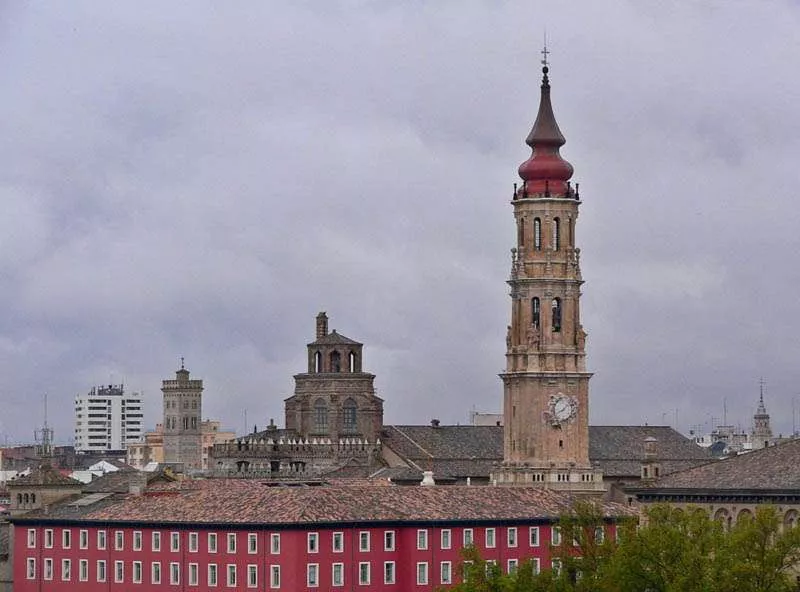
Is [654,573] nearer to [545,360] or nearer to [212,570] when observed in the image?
[212,570]

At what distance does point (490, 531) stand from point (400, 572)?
23.9 ft

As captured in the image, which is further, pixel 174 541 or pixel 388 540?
pixel 174 541

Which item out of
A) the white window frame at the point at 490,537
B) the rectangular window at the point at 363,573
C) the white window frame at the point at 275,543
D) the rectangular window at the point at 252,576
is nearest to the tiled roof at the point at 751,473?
the white window frame at the point at 490,537

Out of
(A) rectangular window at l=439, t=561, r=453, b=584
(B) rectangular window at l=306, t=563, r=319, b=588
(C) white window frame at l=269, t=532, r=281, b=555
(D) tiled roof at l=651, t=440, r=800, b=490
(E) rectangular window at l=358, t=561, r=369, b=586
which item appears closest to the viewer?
(D) tiled roof at l=651, t=440, r=800, b=490

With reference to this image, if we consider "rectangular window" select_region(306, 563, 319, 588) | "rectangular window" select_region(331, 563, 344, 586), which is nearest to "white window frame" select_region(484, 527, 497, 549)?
"rectangular window" select_region(331, 563, 344, 586)

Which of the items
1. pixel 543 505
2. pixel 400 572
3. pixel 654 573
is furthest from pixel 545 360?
pixel 654 573

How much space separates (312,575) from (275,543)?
2.78 meters

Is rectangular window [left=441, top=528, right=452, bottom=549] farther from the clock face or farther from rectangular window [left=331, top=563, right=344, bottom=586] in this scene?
the clock face

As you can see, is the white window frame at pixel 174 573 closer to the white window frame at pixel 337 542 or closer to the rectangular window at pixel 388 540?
the white window frame at pixel 337 542

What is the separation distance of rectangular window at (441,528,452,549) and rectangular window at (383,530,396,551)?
309cm

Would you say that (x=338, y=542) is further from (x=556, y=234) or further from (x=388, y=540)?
(x=556, y=234)

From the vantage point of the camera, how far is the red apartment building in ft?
470

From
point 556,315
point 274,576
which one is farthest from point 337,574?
point 556,315

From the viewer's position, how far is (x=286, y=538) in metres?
143
